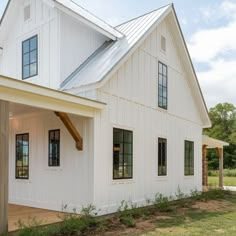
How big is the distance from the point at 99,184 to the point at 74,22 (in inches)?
202

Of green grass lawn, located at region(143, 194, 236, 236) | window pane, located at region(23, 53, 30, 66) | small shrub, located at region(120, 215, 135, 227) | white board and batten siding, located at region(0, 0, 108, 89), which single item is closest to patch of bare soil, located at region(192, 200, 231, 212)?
green grass lawn, located at region(143, 194, 236, 236)

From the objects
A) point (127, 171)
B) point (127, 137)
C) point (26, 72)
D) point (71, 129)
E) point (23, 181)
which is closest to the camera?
point (71, 129)

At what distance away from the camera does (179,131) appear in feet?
41.8

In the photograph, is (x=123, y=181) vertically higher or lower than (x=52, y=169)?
lower

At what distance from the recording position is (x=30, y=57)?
35.5ft

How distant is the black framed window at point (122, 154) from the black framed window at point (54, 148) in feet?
5.00

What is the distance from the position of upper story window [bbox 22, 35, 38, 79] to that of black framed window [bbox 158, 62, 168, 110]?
416 cm

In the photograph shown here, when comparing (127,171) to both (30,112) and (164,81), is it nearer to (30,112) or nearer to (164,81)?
(30,112)

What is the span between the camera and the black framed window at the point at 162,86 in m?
11.6

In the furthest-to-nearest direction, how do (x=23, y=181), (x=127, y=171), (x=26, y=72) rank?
(x=26, y=72), (x=23, y=181), (x=127, y=171)

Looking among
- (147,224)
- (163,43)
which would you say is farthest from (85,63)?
(147,224)

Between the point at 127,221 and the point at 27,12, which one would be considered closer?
the point at 127,221

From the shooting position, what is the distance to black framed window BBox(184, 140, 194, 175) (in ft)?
43.7

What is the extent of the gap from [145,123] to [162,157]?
64.4 inches
